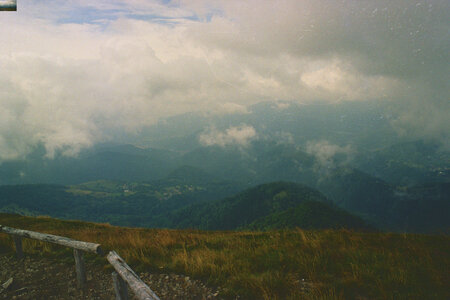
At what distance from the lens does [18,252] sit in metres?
8.01

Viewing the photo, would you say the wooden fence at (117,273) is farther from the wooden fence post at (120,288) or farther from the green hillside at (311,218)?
the green hillside at (311,218)

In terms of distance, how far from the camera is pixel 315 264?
6750mm

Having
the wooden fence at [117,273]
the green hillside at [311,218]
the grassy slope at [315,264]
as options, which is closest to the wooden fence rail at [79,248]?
the wooden fence at [117,273]

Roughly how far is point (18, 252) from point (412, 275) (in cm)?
1341

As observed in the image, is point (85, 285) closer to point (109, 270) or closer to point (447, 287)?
point (109, 270)

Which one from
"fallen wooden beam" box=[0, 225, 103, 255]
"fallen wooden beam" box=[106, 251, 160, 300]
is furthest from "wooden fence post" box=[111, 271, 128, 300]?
"fallen wooden beam" box=[0, 225, 103, 255]

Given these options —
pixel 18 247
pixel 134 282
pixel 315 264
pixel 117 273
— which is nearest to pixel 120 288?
pixel 117 273

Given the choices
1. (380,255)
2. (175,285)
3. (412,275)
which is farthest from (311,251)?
(175,285)

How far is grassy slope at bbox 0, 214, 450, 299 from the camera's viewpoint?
536cm

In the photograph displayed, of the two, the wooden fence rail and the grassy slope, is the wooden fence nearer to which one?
the wooden fence rail

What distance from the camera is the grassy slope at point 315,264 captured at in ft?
17.6

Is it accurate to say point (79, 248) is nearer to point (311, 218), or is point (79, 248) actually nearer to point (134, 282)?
point (134, 282)

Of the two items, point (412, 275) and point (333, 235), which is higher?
point (412, 275)

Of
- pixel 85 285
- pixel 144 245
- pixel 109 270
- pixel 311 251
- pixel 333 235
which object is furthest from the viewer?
pixel 333 235
